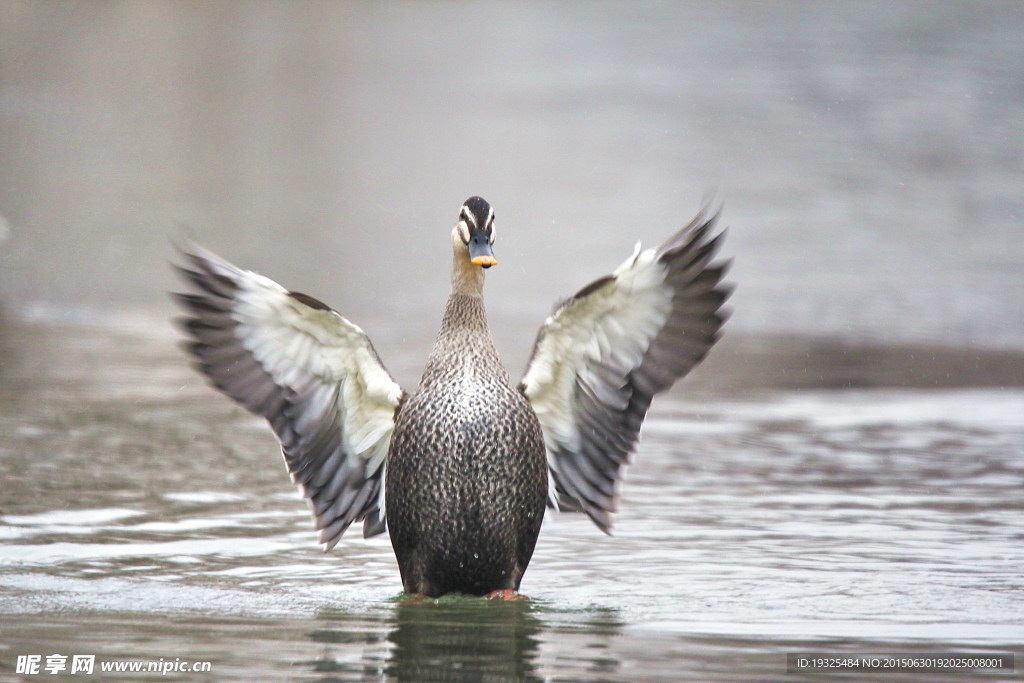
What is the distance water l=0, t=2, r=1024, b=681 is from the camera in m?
6.41

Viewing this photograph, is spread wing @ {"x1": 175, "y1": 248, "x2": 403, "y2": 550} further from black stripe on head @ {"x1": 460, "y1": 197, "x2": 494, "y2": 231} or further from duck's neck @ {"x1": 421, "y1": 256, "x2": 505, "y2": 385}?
black stripe on head @ {"x1": 460, "y1": 197, "x2": 494, "y2": 231}

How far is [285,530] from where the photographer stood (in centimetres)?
804

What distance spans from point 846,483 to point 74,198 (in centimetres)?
1158

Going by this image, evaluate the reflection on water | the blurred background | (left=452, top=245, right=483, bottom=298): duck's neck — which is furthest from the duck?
the blurred background

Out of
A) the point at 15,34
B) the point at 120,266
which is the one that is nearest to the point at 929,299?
the point at 120,266

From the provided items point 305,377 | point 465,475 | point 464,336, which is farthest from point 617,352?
point 305,377

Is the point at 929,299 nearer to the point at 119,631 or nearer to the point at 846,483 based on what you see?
the point at 846,483

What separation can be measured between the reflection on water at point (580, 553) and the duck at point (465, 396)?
0.28m

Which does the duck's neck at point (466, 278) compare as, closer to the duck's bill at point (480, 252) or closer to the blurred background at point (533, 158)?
the duck's bill at point (480, 252)

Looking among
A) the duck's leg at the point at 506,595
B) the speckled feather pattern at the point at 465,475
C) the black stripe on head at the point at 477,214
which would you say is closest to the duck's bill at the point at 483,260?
the black stripe on head at the point at 477,214

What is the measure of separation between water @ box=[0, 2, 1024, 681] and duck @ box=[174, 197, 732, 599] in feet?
0.99

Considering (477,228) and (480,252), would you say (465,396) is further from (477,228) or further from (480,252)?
(477,228)

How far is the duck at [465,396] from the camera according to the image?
6.67 meters

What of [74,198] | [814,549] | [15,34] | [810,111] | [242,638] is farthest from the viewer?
[15,34]
